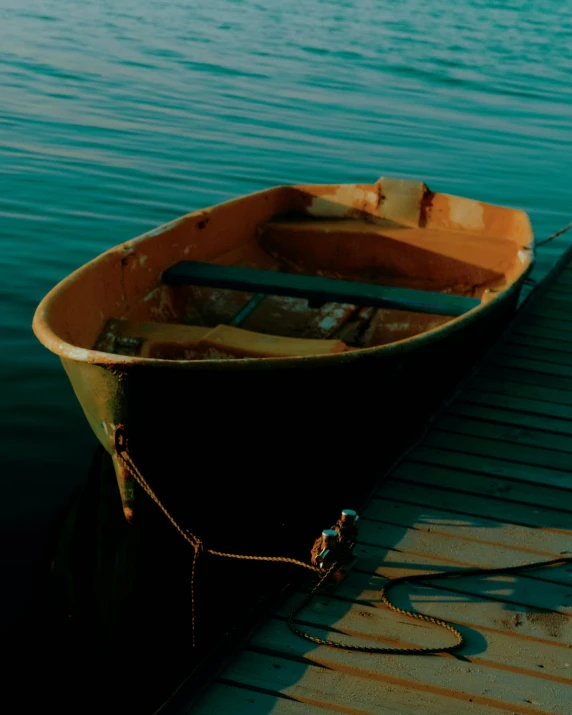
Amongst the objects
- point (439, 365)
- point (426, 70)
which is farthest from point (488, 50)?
point (439, 365)

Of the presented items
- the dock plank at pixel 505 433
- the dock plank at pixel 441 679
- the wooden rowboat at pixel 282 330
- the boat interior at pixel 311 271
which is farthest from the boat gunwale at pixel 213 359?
the dock plank at pixel 441 679

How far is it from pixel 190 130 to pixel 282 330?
8.64 metres

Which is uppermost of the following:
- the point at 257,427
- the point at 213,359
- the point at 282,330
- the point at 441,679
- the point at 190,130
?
the point at 213,359

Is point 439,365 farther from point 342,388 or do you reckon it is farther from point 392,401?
point 342,388

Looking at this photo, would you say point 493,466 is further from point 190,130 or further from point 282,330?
point 190,130

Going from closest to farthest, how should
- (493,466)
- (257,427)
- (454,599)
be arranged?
1. (454,599)
2. (257,427)
3. (493,466)

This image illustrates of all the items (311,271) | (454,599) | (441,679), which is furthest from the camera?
(311,271)

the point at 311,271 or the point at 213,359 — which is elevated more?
the point at 213,359

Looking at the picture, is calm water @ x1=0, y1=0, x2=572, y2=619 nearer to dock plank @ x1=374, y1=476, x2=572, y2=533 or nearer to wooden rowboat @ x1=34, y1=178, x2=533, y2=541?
wooden rowboat @ x1=34, y1=178, x2=533, y2=541

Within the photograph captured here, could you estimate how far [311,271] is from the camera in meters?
7.21

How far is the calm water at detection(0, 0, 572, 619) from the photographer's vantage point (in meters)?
6.41

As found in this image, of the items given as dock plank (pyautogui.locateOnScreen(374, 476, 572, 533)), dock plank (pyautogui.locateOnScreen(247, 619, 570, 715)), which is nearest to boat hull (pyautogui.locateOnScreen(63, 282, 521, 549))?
dock plank (pyautogui.locateOnScreen(374, 476, 572, 533))

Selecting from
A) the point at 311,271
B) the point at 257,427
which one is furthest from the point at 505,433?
the point at 311,271

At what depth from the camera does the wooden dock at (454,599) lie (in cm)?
318
